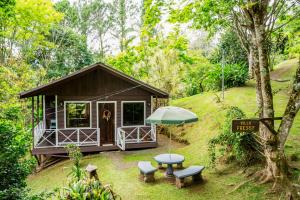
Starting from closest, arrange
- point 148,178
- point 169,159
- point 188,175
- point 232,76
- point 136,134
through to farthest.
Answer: point 188,175 < point 148,178 < point 169,159 < point 136,134 < point 232,76

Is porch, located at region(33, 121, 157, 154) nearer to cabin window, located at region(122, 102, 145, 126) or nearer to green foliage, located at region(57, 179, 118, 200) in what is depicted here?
cabin window, located at region(122, 102, 145, 126)

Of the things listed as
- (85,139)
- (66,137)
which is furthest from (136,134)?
(66,137)

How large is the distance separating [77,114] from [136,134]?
334 centimetres

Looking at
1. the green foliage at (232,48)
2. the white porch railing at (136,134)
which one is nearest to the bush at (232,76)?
the green foliage at (232,48)

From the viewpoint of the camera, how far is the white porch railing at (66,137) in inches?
526

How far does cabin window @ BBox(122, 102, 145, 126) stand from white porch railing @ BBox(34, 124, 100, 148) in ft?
5.86

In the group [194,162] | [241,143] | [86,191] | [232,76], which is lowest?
[194,162]

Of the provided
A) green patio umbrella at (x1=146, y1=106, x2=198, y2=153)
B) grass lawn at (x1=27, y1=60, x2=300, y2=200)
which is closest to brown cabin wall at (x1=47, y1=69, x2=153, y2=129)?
grass lawn at (x1=27, y1=60, x2=300, y2=200)

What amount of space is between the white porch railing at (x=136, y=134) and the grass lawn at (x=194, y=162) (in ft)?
2.52

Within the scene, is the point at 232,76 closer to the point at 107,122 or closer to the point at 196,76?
the point at 196,76

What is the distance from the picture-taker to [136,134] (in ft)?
48.8

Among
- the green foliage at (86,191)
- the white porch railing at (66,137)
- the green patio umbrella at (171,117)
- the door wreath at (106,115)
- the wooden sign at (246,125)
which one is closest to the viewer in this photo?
the wooden sign at (246,125)

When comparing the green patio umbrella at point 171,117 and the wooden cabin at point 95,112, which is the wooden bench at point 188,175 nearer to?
the green patio umbrella at point 171,117

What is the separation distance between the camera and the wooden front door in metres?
14.5
